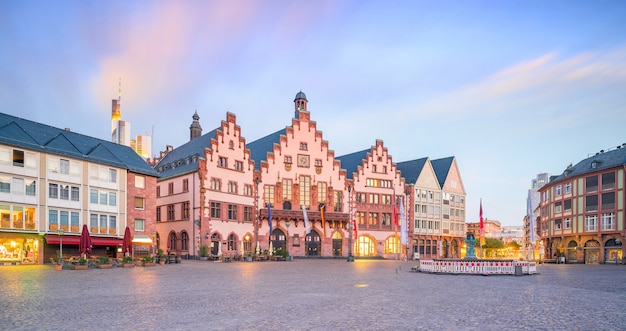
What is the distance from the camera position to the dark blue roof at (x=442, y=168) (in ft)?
294

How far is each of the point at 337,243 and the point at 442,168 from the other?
27.6 metres

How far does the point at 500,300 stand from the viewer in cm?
1767

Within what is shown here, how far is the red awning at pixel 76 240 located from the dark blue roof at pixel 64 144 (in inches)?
306

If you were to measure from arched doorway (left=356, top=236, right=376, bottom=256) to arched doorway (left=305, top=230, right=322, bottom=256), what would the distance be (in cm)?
722

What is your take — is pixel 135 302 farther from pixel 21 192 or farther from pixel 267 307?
pixel 21 192

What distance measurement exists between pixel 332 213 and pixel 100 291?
180ft

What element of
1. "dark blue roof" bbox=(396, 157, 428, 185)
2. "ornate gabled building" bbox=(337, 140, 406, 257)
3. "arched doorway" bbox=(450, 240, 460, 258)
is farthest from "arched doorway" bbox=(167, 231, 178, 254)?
"arched doorway" bbox=(450, 240, 460, 258)

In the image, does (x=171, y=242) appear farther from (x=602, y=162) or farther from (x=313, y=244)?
(x=602, y=162)

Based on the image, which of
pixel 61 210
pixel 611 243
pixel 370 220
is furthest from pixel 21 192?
pixel 611 243

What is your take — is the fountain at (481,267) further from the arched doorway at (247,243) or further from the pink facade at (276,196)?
the arched doorway at (247,243)

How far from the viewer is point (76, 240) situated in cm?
4766

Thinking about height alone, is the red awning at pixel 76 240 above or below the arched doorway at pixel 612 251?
above

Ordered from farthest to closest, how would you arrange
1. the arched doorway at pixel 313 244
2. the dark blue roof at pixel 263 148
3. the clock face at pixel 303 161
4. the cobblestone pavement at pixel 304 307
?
the dark blue roof at pixel 263 148, the clock face at pixel 303 161, the arched doorway at pixel 313 244, the cobblestone pavement at pixel 304 307

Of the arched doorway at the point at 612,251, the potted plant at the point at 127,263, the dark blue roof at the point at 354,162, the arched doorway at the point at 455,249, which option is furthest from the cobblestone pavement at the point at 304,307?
the arched doorway at the point at 455,249
